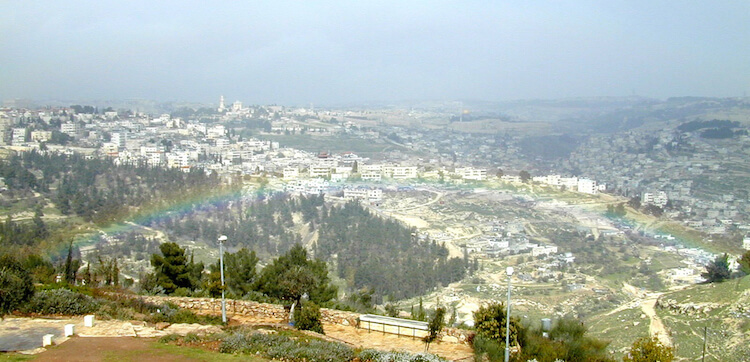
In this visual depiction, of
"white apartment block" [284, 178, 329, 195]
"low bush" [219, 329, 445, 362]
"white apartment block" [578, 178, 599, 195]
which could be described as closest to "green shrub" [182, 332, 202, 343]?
"low bush" [219, 329, 445, 362]

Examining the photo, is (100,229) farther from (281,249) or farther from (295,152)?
(295,152)

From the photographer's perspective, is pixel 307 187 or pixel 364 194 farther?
pixel 307 187

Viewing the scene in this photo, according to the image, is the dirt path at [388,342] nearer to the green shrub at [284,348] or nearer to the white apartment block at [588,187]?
the green shrub at [284,348]

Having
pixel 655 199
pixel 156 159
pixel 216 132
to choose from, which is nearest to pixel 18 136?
pixel 156 159

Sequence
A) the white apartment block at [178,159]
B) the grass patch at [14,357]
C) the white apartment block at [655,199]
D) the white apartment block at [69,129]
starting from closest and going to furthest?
1. the grass patch at [14,357]
2. the white apartment block at [655,199]
3. the white apartment block at [178,159]
4. the white apartment block at [69,129]

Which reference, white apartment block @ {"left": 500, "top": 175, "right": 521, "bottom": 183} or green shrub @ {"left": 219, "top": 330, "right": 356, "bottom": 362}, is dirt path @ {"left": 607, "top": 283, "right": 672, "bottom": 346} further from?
white apartment block @ {"left": 500, "top": 175, "right": 521, "bottom": 183}

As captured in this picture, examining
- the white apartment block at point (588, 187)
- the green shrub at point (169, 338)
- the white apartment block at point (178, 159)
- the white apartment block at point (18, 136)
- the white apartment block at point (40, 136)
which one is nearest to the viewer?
the green shrub at point (169, 338)

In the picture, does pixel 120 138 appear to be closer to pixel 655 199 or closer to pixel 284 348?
pixel 655 199

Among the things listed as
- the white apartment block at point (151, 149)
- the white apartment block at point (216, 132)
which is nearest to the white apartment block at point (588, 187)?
the white apartment block at point (151, 149)
